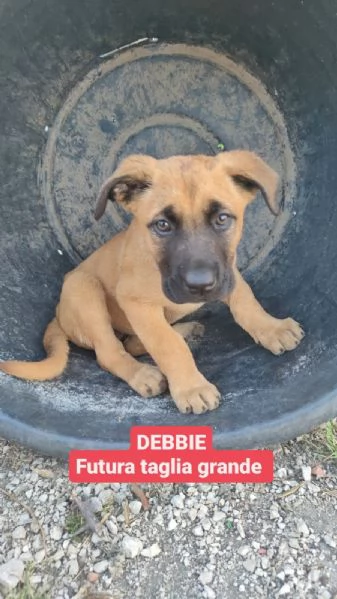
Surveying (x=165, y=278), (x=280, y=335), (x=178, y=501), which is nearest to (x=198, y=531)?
(x=178, y=501)

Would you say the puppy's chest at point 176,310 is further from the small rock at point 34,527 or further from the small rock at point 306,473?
the small rock at point 34,527

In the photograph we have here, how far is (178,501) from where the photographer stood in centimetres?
294

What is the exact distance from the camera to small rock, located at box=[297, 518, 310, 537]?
2.82m

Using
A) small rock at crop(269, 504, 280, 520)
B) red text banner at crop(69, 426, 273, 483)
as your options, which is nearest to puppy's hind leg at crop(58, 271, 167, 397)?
red text banner at crop(69, 426, 273, 483)

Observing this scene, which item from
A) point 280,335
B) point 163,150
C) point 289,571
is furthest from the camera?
point 163,150

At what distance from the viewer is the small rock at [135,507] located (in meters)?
2.90

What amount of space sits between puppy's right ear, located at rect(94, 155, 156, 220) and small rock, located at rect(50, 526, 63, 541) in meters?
1.35

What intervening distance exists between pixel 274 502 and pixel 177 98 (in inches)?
91.6

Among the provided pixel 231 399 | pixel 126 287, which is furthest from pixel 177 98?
pixel 231 399

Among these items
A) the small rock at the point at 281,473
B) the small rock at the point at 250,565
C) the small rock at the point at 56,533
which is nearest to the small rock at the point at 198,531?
the small rock at the point at 250,565

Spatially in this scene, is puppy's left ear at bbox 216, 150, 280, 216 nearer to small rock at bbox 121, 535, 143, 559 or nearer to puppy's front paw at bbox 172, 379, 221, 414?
puppy's front paw at bbox 172, 379, 221, 414

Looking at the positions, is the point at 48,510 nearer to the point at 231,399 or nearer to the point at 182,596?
the point at 182,596

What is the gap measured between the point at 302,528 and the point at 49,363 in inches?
52.1

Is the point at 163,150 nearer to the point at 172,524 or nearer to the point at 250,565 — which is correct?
the point at 172,524
